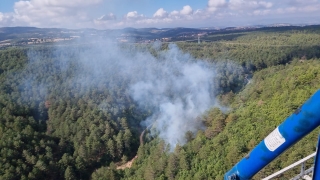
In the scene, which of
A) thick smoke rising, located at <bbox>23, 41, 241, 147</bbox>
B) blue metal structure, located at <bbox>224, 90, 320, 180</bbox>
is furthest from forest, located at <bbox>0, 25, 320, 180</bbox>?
blue metal structure, located at <bbox>224, 90, 320, 180</bbox>

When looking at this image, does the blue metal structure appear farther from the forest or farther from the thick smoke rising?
the thick smoke rising

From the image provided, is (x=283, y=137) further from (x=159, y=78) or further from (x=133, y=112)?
(x=159, y=78)

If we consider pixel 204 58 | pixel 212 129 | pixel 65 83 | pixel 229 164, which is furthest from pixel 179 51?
pixel 229 164

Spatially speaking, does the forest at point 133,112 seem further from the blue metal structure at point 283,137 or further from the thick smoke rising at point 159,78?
the blue metal structure at point 283,137

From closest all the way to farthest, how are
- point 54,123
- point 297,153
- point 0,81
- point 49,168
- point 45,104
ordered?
point 297,153, point 49,168, point 54,123, point 45,104, point 0,81

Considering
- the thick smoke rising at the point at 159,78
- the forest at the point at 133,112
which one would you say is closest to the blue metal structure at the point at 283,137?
the forest at the point at 133,112

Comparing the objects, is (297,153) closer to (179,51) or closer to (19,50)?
(179,51)

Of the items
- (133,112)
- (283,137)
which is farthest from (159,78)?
(283,137)

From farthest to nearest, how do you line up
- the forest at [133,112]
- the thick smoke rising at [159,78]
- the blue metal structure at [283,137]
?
the thick smoke rising at [159,78] < the forest at [133,112] < the blue metal structure at [283,137]
